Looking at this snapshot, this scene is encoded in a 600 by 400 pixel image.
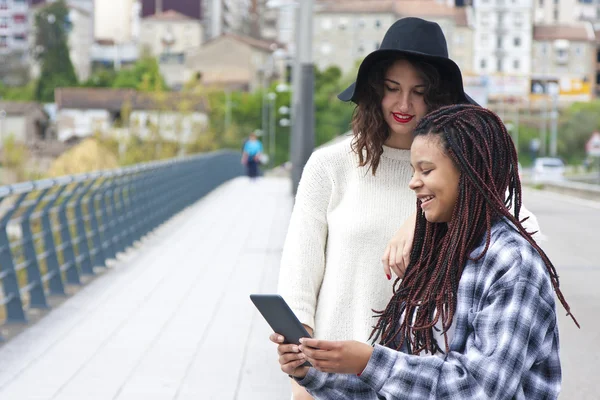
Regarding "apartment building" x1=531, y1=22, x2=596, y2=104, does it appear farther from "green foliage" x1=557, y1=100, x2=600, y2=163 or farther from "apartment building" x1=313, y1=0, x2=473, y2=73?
"green foliage" x1=557, y1=100, x2=600, y2=163

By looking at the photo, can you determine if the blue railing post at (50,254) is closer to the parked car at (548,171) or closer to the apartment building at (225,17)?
the parked car at (548,171)

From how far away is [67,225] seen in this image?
11.8m

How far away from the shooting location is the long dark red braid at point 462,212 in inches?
93.7

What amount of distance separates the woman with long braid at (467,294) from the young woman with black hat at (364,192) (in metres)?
0.52

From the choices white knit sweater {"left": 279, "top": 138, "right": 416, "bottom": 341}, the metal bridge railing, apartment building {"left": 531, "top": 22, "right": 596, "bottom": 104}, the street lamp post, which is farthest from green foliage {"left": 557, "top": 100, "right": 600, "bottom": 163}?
white knit sweater {"left": 279, "top": 138, "right": 416, "bottom": 341}

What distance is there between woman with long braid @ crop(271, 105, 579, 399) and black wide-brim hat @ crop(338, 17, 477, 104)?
20.2 inches

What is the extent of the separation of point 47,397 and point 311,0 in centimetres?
1199

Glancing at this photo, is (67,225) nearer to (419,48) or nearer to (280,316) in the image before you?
(419,48)

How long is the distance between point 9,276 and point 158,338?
1145mm

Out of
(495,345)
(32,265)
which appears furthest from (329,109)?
(495,345)

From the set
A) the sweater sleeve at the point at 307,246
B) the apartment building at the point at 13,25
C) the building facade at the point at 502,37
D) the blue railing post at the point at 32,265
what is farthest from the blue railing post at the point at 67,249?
the apartment building at the point at 13,25

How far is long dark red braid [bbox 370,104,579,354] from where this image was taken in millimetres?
2379

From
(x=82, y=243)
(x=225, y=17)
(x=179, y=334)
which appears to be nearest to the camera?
(x=179, y=334)

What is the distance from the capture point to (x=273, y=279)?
1253 cm
